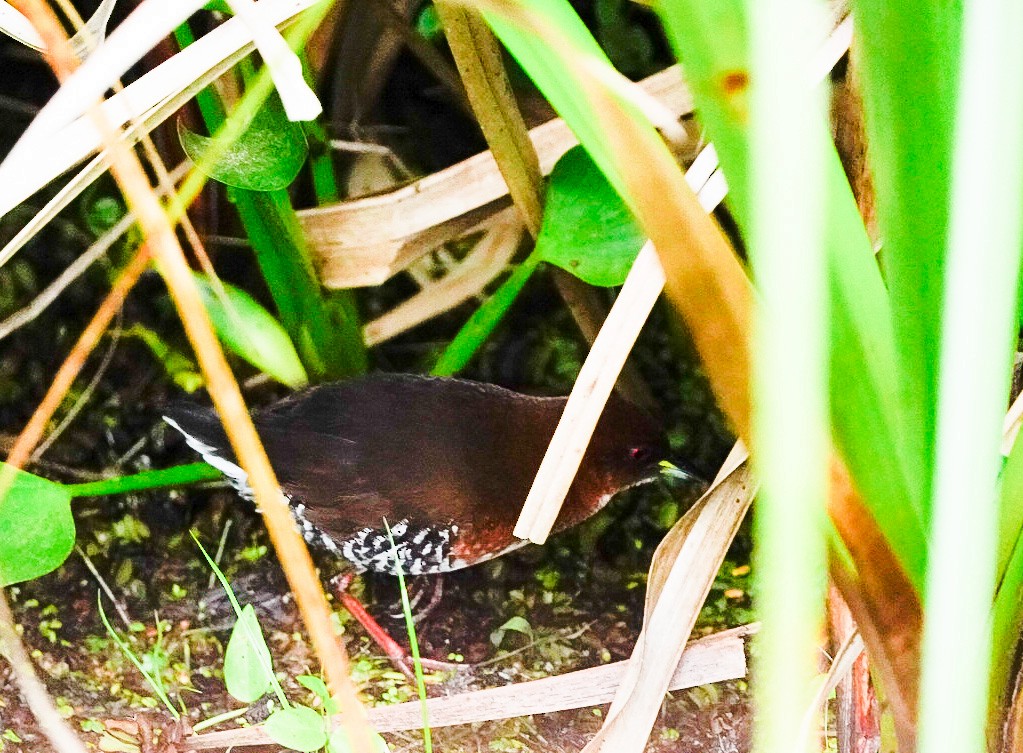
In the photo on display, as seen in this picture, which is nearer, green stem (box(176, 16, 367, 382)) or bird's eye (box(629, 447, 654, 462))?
green stem (box(176, 16, 367, 382))

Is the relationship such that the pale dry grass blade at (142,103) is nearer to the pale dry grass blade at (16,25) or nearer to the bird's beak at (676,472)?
the pale dry grass blade at (16,25)

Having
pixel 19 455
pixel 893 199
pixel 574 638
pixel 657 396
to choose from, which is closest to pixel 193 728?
pixel 574 638

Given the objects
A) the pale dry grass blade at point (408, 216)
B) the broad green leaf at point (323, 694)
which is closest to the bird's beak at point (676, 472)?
the pale dry grass blade at point (408, 216)

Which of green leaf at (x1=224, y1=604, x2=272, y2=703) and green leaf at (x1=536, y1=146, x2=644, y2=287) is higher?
green leaf at (x1=536, y1=146, x2=644, y2=287)

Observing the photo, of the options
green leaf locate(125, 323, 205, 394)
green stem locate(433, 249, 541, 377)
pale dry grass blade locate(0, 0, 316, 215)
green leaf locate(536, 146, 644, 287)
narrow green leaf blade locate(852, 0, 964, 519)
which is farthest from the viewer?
green leaf locate(125, 323, 205, 394)

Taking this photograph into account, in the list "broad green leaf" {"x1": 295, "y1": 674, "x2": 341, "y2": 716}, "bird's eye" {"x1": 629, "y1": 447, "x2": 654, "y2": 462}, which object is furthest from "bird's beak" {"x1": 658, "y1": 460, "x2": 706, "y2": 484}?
"broad green leaf" {"x1": 295, "y1": 674, "x2": 341, "y2": 716}

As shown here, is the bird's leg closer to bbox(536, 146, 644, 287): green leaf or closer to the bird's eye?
the bird's eye
